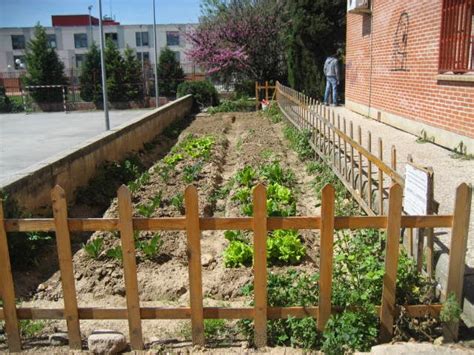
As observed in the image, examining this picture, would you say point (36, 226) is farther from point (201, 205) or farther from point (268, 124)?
point (268, 124)

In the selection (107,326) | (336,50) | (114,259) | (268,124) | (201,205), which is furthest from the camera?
(336,50)

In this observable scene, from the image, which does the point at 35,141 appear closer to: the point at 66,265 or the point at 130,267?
the point at 66,265

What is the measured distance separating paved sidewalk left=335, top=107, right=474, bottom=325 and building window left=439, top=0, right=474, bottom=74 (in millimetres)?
1383

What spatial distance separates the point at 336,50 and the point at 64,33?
46.7 metres

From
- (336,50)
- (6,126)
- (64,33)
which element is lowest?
(6,126)

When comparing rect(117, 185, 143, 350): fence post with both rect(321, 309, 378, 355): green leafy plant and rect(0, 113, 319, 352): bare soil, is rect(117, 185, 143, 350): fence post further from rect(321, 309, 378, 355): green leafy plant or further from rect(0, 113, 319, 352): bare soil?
rect(321, 309, 378, 355): green leafy plant

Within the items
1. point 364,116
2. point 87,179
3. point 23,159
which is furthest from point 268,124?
Result: point 87,179

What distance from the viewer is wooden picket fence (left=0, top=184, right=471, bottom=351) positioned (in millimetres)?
3186

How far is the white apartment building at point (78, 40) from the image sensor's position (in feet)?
193

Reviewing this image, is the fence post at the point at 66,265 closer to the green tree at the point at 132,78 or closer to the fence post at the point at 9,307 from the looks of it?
the fence post at the point at 9,307

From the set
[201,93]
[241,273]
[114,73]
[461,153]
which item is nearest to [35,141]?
[201,93]

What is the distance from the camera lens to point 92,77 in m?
34.6

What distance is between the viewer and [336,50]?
22.5 metres

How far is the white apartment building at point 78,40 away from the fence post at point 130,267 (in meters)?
57.0
